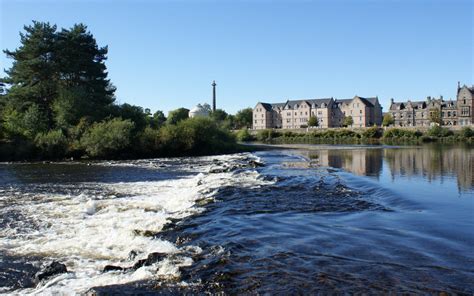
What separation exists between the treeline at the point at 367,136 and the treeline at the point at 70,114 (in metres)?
51.0

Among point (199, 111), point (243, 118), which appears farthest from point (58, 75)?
point (243, 118)

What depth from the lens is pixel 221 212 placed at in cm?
1479

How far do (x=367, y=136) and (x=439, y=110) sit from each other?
2921 centimetres

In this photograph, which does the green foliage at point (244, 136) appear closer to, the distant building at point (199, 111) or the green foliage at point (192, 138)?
the distant building at point (199, 111)

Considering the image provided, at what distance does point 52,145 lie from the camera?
150ft

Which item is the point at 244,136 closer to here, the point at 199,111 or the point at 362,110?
the point at 199,111

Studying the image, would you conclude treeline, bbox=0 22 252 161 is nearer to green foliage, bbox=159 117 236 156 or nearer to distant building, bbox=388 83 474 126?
green foliage, bbox=159 117 236 156

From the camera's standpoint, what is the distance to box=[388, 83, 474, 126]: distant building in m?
115

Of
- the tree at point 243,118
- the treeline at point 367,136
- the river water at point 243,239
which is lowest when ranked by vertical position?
the river water at point 243,239

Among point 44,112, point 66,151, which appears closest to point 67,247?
point 66,151

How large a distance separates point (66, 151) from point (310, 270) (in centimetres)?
4343

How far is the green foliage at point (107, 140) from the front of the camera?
45.4 meters

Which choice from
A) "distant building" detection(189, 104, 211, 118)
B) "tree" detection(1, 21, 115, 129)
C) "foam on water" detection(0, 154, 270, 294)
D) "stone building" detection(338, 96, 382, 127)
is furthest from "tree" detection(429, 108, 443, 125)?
"foam on water" detection(0, 154, 270, 294)

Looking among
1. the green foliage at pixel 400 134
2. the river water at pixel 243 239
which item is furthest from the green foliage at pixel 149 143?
the green foliage at pixel 400 134
